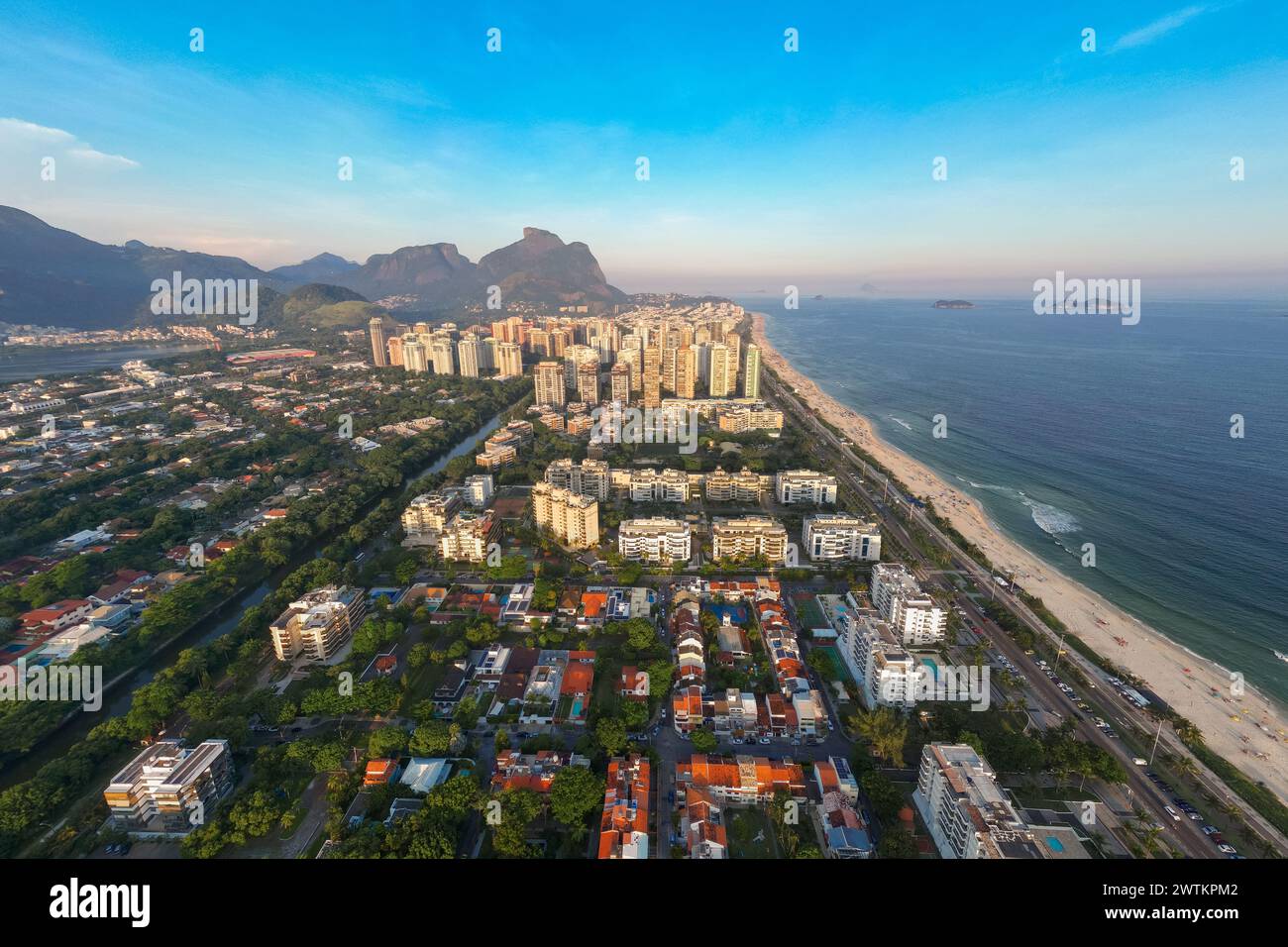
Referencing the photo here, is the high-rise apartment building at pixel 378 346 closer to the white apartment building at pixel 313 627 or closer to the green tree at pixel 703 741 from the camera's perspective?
the white apartment building at pixel 313 627


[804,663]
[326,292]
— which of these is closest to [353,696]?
[804,663]

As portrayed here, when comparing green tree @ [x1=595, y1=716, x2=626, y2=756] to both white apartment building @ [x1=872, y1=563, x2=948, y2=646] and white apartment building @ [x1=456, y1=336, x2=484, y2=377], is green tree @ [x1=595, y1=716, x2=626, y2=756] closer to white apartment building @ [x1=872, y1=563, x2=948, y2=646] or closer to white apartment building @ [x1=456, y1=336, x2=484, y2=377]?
white apartment building @ [x1=872, y1=563, x2=948, y2=646]

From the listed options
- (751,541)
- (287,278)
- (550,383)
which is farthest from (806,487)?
(287,278)

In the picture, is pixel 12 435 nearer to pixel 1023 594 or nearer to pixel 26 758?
pixel 26 758

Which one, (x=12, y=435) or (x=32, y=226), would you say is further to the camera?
(x=32, y=226)
